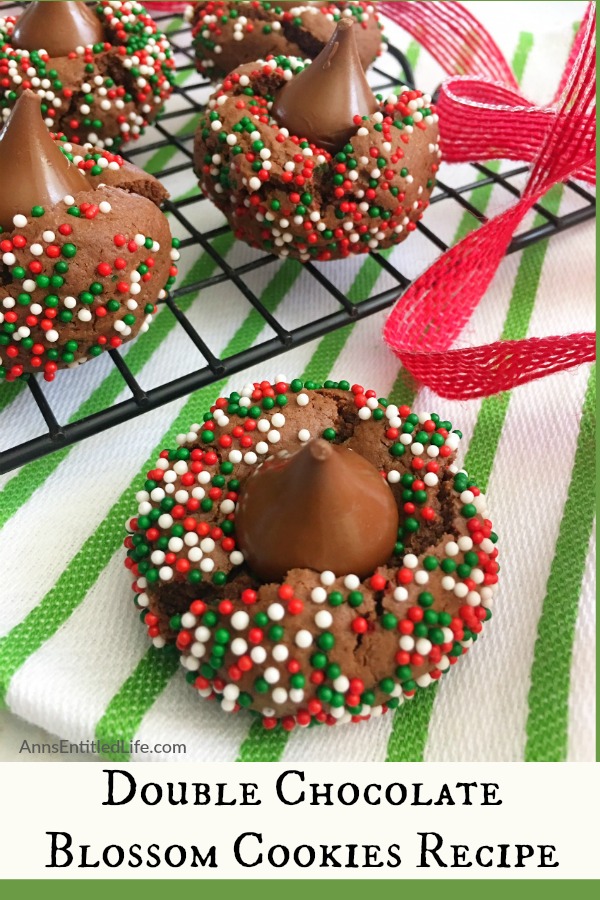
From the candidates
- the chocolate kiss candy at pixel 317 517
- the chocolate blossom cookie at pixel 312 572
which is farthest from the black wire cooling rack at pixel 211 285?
the chocolate kiss candy at pixel 317 517

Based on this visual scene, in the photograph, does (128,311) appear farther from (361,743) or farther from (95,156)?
(361,743)

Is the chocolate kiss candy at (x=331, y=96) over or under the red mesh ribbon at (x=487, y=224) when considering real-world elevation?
over

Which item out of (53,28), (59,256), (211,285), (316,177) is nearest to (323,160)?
(316,177)

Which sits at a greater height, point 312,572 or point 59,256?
point 59,256

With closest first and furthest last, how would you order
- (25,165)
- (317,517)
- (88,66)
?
1. (317,517)
2. (25,165)
3. (88,66)

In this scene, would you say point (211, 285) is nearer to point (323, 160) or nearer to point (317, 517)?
point (323, 160)

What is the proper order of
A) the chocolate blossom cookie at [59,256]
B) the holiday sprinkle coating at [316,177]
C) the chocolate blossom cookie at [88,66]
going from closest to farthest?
the chocolate blossom cookie at [59,256]
the holiday sprinkle coating at [316,177]
the chocolate blossom cookie at [88,66]

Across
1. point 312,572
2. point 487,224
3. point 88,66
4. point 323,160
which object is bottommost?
point 312,572

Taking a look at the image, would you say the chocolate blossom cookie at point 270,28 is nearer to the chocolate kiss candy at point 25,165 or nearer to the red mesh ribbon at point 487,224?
the red mesh ribbon at point 487,224
